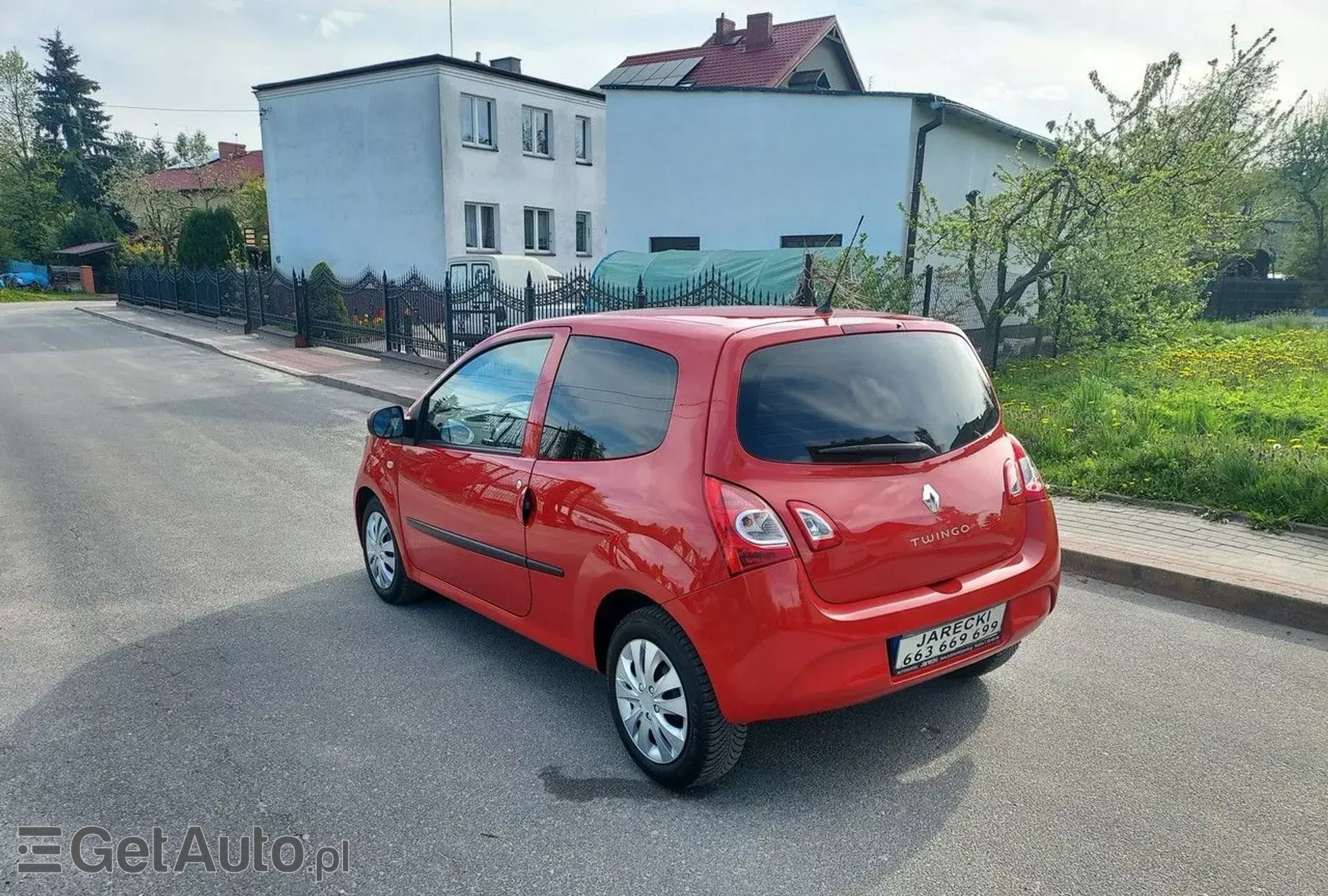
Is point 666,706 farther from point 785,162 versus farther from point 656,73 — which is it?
point 656,73

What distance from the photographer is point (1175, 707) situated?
368cm

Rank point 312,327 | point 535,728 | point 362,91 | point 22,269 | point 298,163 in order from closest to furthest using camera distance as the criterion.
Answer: point 535,728, point 312,327, point 362,91, point 298,163, point 22,269

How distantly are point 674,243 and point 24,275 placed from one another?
46.2m

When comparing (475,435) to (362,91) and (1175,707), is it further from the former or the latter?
(362,91)

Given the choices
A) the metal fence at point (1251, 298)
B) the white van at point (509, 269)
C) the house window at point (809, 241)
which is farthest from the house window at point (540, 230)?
the metal fence at point (1251, 298)

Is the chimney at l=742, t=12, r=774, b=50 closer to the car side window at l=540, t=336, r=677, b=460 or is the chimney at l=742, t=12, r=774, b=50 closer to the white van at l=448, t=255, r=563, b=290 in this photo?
the white van at l=448, t=255, r=563, b=290

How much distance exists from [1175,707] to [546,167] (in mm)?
28123

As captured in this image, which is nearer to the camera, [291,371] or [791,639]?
[791,639]

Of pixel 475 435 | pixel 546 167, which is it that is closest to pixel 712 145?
pixel 546 167

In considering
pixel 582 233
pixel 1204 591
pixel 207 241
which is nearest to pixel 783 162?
pixel 1204 591

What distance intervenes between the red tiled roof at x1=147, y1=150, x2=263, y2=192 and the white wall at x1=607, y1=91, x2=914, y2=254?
29.8 m

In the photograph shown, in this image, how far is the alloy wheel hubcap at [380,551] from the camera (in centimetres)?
485

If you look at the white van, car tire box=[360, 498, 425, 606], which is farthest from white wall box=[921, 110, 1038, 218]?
car tire box=[360, 498, 425, 606]

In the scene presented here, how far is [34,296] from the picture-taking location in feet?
142
